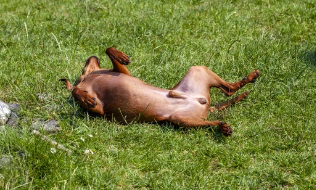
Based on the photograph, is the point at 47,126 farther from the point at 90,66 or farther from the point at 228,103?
the point at 228,103

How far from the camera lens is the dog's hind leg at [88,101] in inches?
189

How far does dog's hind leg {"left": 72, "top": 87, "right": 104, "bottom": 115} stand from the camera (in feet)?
15.8

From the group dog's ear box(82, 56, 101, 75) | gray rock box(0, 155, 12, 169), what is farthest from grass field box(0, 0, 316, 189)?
dog's ear box(82, 56, 101, 75)

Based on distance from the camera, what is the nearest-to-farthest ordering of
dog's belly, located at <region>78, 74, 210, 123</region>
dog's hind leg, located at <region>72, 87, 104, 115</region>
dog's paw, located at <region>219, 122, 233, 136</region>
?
dog's paw, located at <region>219, 122, 233, 136</region> < dog's hind leg, located at <region>72, 87, 104, 115</region> < dog's belly, located at <region>78, 74, 210, 123</region>

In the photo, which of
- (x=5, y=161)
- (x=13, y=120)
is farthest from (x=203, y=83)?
(x=5, y=161)

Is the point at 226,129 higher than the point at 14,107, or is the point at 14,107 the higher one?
the point at 226,129

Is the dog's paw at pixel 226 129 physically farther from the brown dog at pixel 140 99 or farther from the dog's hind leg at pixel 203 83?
the dog's hind leg at pixel 203 83

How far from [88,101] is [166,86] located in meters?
1.22

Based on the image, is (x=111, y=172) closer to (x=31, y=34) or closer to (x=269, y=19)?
(x=31, y=34)

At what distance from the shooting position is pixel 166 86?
5.74m

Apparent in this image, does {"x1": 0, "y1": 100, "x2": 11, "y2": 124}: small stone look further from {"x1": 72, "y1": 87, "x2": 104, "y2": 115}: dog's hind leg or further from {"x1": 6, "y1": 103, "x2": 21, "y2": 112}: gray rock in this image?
{"x1": 72, "y1": 87, "x2": 104, "y2": 115}: dog's hind leg

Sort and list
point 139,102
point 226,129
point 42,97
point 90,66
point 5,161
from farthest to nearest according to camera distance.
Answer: point 90,66 → point 42,97 → point 139,102 → point 226,129 → point 5,161

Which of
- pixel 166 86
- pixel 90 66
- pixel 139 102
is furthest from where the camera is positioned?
pixel 166 86

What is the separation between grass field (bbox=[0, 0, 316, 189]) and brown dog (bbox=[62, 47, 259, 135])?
0.12 metres
